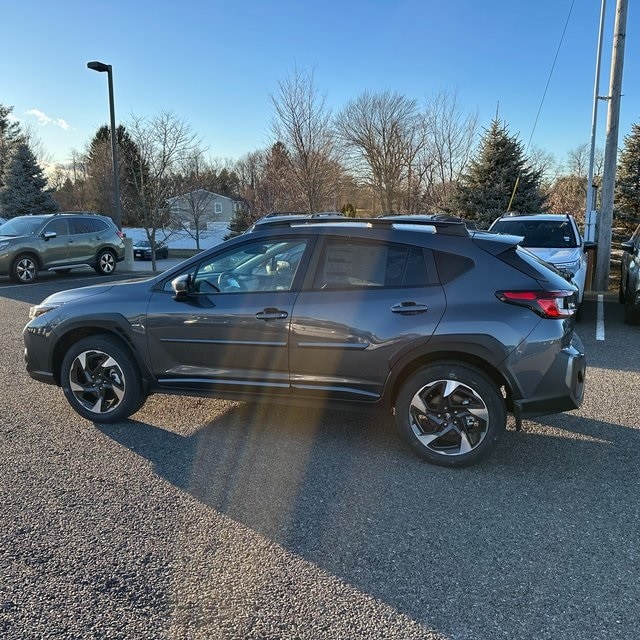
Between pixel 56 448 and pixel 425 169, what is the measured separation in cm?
3356

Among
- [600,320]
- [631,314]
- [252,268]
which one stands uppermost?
[252,268]

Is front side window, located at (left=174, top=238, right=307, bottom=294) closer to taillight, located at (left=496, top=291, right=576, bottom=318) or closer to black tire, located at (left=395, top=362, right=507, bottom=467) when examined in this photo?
black tire, located at (left=395, top=362, right=507, bottom=467)

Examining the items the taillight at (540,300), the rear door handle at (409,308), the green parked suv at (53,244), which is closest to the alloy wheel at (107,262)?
the green parked suv at (53,244)

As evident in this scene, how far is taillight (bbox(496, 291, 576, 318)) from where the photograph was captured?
3635 millimetres

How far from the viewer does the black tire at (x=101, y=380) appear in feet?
14.8

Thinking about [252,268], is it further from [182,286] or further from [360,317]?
[360,317]

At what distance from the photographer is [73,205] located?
49719 millimetres

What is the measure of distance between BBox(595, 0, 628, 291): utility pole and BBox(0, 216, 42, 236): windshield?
14.1 metres

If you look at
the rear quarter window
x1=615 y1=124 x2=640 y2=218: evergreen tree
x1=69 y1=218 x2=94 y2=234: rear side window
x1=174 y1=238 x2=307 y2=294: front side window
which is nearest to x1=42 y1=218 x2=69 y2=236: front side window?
x1=69 y1=218 x2=94 y2=234: rear side window

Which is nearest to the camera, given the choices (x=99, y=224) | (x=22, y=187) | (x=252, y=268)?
(x=252, y=268)

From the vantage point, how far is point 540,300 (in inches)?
143

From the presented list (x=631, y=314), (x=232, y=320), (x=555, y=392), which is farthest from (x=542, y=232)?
(x=232, y=320)

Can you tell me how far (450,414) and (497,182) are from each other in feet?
63.9

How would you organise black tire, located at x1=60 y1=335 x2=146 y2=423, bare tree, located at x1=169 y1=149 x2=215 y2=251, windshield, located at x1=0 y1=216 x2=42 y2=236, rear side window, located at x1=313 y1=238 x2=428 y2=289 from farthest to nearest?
bare tree, located at x1=169 y1=149 x2=215 y2=251
windshield, located at x1=0 y1=216 x2=42 y2=236
black tire, located at x1=60 y1=335 x2=146 y2=423
rear side window, located at x1=313 y1=238 x2=428 y2=289
